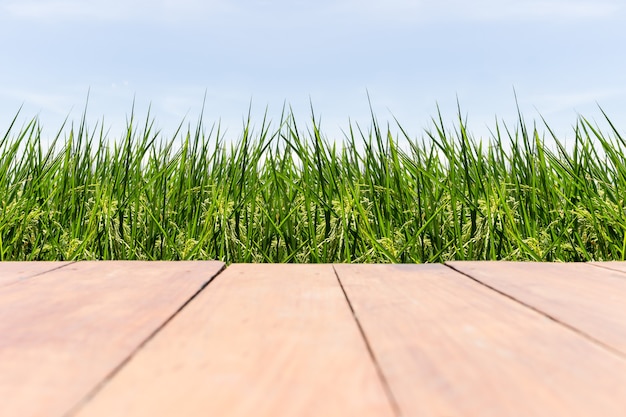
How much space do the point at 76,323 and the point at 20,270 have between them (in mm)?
620

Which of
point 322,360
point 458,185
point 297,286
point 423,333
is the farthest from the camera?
point 458,185

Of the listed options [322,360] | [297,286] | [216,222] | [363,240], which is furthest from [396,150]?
[322,360]

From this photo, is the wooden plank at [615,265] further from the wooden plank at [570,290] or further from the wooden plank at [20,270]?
the wooden plank at [20,270]

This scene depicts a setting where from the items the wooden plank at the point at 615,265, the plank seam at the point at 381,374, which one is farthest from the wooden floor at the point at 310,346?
the wooden plank at the point at 615,265

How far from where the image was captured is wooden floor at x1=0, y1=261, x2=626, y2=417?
22.9 inches

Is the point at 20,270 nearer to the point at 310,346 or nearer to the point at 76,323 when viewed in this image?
the point at 76,323

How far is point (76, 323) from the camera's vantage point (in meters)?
0.87

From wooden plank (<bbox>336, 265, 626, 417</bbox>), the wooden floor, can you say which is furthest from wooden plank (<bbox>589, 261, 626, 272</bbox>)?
wooden plank (<bbox>336, 265, 626, 417</bbox>)

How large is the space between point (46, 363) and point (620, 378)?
0.67 m

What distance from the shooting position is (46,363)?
0.70 m

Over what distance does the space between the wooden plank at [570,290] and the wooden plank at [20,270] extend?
3.27 ft

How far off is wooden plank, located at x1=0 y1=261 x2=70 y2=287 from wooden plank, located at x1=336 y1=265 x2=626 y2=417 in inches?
29.7

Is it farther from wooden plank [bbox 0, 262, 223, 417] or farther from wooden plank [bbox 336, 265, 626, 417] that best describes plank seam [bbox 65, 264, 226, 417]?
wooden plank [bbox 336, 265, 626, 417]

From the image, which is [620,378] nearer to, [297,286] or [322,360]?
[322,360]
